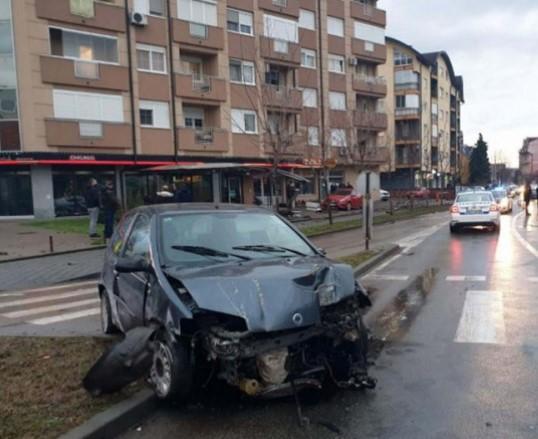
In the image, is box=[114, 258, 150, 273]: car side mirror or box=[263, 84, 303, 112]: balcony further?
box=[263, 84, 303, 112]: balcony

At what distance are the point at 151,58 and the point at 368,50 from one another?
23.7 meters

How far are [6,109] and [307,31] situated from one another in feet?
81.2

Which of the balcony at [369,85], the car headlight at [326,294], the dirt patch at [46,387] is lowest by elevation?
the dirt patch at [46,387]

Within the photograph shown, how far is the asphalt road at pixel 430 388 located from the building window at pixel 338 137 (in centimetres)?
3313

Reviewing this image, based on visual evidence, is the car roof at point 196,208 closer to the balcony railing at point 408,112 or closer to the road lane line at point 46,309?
the road lane line at point 46,309

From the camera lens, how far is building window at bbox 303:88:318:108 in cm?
4247

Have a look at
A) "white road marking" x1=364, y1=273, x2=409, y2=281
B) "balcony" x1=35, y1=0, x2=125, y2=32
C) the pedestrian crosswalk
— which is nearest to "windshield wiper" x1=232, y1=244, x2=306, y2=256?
the pedestrian crosswalk

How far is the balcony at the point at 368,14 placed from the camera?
4769cm

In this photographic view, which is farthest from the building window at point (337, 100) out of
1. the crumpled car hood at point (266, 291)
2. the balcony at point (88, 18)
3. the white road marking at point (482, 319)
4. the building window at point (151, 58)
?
the crumpled car hood at point (266, 291)

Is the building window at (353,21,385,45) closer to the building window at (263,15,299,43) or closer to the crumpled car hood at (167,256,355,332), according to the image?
the building window at (263,15,299,43)

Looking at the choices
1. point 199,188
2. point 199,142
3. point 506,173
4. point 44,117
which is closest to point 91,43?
point 44,117

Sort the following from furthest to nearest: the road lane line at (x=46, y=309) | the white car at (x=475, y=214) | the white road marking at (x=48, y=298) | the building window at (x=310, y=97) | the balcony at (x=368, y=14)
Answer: the balcony at (x=368, y=14) → the building window at (x=310, y=97) → the white car at (x=475, y=214) → the white road marking at (x=48, y=298) → the road lane line at (x=46, y=309)

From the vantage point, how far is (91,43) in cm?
3027

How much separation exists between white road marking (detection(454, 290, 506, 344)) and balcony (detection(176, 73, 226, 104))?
2785 centimetres
